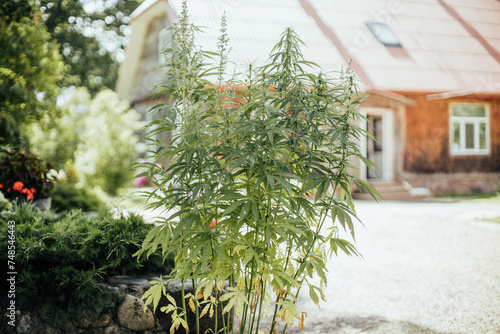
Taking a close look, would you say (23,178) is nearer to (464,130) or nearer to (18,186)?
(18,186)

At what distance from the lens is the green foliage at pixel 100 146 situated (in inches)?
393

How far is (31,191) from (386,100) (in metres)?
9.76

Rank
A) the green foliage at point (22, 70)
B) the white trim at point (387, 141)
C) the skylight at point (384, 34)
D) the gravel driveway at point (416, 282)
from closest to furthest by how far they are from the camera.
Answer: the gravel driveway at point (416, 282)
the green foliage at point (22, 70)
the white trim at point (387, 141)
the skylight at point (384, 34)

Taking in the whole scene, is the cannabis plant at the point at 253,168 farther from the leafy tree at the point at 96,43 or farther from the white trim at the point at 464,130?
the leafy tree at the point at 96,43

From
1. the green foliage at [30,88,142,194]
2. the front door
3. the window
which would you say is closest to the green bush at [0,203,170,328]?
the green foliage at [30,88,142,194]

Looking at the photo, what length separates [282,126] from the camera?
7.13 feet

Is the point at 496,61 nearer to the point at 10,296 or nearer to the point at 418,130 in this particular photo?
the point at 418,130

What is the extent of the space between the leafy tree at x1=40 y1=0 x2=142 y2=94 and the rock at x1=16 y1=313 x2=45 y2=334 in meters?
20.5

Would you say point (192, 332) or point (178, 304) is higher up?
point (178, 304)

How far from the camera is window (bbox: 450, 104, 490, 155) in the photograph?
13.8 meters

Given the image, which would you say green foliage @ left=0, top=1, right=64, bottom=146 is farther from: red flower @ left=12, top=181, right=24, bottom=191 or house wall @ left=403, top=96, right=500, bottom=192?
house wall @ left=403, top=96, right=500, bottom=192

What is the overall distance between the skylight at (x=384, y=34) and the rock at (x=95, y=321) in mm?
12769

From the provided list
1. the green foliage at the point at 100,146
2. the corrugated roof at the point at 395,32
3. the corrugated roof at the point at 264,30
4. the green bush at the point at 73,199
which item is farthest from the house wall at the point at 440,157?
the green bush at the point at 73,199

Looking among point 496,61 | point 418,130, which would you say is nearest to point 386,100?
point 418,130
